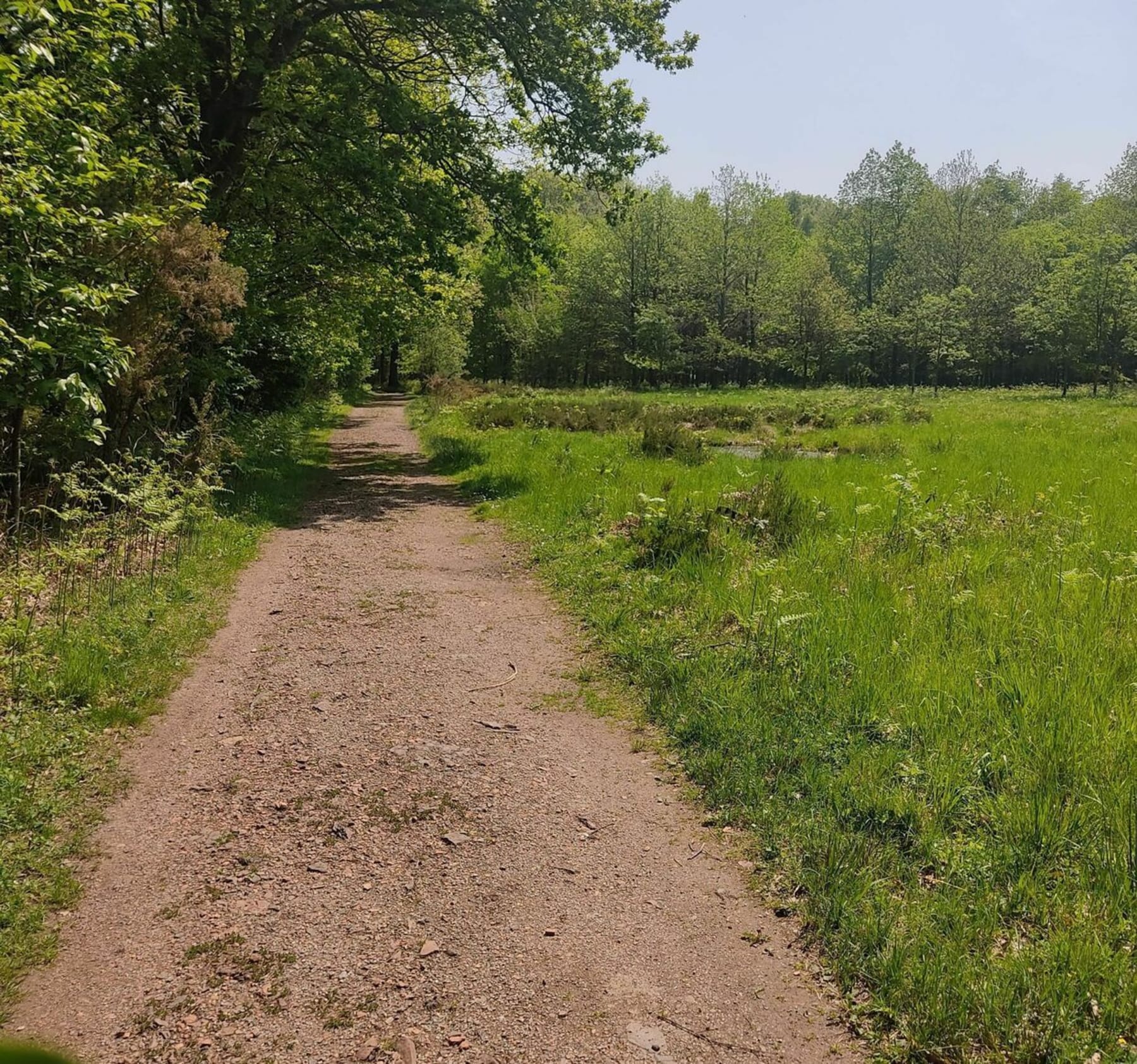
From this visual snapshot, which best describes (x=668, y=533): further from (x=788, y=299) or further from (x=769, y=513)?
(x=788, y=299)

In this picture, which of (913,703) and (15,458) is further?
(15,458)

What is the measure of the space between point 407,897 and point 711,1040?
142cm

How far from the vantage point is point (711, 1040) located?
254 cm

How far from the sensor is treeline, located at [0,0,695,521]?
6.09m

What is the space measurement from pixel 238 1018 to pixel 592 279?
189 ft

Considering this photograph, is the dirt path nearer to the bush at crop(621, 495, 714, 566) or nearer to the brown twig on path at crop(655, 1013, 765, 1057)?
the brown twig on path at crop(655, 1013, 765, 1057)

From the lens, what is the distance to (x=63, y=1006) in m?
2.61

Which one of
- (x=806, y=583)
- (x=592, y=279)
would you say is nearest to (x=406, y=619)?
(x=806, y=583)

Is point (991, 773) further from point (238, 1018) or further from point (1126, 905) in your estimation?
point (238, 1018)

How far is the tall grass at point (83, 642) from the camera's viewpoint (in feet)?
10.9

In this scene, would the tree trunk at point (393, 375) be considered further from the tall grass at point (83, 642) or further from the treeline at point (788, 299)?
the tall grass at point (83, 642)

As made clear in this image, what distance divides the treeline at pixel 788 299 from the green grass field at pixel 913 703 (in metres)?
41.6

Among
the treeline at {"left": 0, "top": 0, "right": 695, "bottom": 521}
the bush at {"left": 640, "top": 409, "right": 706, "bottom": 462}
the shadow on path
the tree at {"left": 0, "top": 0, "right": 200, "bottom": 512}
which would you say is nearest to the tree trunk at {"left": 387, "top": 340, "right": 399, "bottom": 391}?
the shadow on path

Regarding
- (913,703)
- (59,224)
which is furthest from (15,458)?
(913,703)
